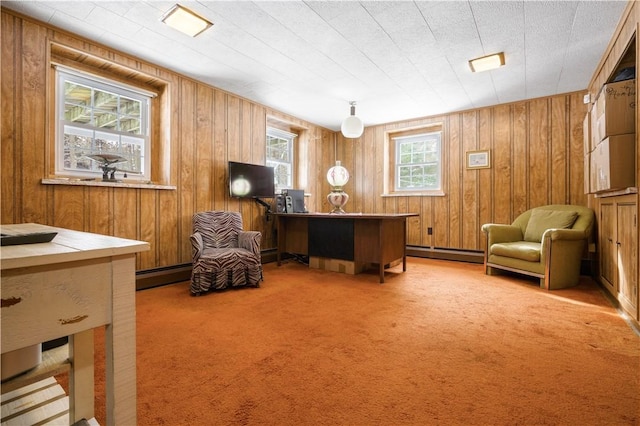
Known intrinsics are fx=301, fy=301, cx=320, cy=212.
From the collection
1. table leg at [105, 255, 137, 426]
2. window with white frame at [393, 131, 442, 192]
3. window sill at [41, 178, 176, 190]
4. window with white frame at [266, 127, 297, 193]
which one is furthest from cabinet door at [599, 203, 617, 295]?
window sill at [41, 178, 176, 190]

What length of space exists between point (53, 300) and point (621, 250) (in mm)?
3640

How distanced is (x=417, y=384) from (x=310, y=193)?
14.4 ft

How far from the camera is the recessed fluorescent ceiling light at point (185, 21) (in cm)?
240

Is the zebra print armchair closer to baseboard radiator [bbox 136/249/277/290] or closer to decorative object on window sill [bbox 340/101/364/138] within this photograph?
baseboard radiator [bbox 136/249/277/290]

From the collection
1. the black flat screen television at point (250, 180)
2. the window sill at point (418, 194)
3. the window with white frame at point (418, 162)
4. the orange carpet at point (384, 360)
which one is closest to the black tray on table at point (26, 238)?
the orange carpet at point (384, 360)

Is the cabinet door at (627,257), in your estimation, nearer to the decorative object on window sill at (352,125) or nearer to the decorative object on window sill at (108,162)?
the decorative object on window sill at (352,125)

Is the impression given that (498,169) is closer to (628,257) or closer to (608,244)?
(608,244)

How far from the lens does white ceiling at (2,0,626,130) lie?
241 centimetres

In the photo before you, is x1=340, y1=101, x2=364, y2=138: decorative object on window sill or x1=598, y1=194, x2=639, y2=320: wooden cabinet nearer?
x1=598, y1=194, x2=639, y2=320: wooden cabinet

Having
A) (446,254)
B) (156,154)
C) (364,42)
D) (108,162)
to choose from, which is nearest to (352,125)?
(364,42)

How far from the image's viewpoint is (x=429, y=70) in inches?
137

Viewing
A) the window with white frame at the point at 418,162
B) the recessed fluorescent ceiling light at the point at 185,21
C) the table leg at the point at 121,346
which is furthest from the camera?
the window with white frame at the point at 418,162

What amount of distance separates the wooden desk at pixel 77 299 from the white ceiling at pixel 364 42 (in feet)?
7.72

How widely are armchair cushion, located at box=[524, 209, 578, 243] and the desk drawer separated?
439 cm
